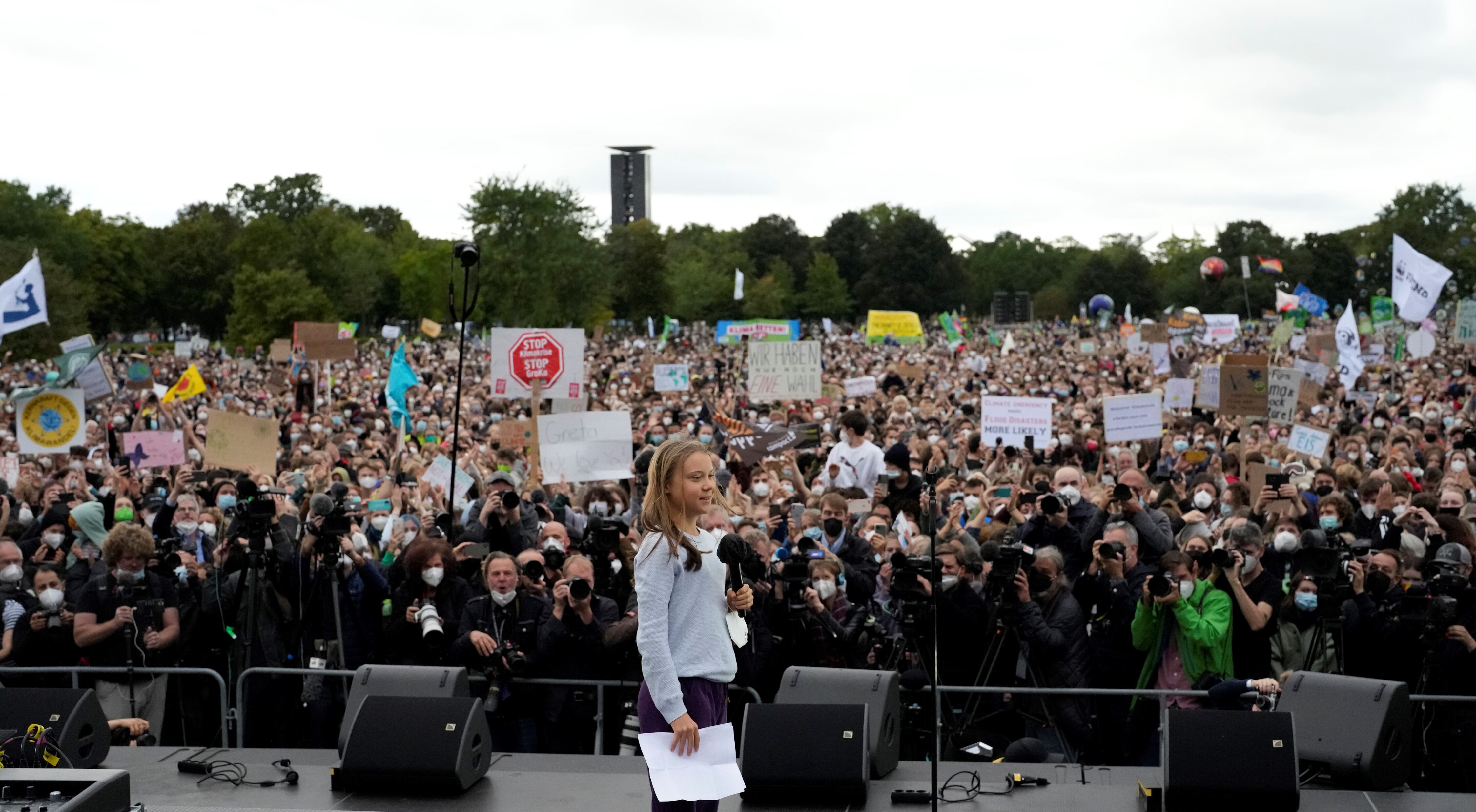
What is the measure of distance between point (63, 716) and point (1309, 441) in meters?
12.8

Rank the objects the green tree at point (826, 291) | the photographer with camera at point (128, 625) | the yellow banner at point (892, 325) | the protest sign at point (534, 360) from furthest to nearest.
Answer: the green tree at point (826, 291) < the yellow banner at point (892, 325) < the protest sign at point (534, 360) < the photographer with camera at point (128, 625)

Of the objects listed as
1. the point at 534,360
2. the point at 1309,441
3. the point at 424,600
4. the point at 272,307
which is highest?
the point at 272,307

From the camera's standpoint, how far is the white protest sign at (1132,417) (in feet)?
52.6

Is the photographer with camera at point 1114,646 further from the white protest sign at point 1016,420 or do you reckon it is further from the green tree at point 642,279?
A: the green tree at point 642,279

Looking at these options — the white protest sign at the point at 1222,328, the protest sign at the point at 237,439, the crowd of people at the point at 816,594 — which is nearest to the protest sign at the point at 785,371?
the crowd of people at the point at 816,594

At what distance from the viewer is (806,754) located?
668cm

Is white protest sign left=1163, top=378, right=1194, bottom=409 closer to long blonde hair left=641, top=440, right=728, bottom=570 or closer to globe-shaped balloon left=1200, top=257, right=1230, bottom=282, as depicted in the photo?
long blonde hair left=641, top=440, right=728, bottom=570

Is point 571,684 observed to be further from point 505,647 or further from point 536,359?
point 536,359

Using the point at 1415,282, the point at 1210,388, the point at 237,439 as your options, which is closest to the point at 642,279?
the point at 1210,388

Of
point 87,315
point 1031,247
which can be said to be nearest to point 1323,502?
point 87,315

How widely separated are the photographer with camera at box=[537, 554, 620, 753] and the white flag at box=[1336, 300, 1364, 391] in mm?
17309

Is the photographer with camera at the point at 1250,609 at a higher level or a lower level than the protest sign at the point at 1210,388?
lower

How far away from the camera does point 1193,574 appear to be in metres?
7.96

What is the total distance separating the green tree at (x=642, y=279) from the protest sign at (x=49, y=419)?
77.6 metres
